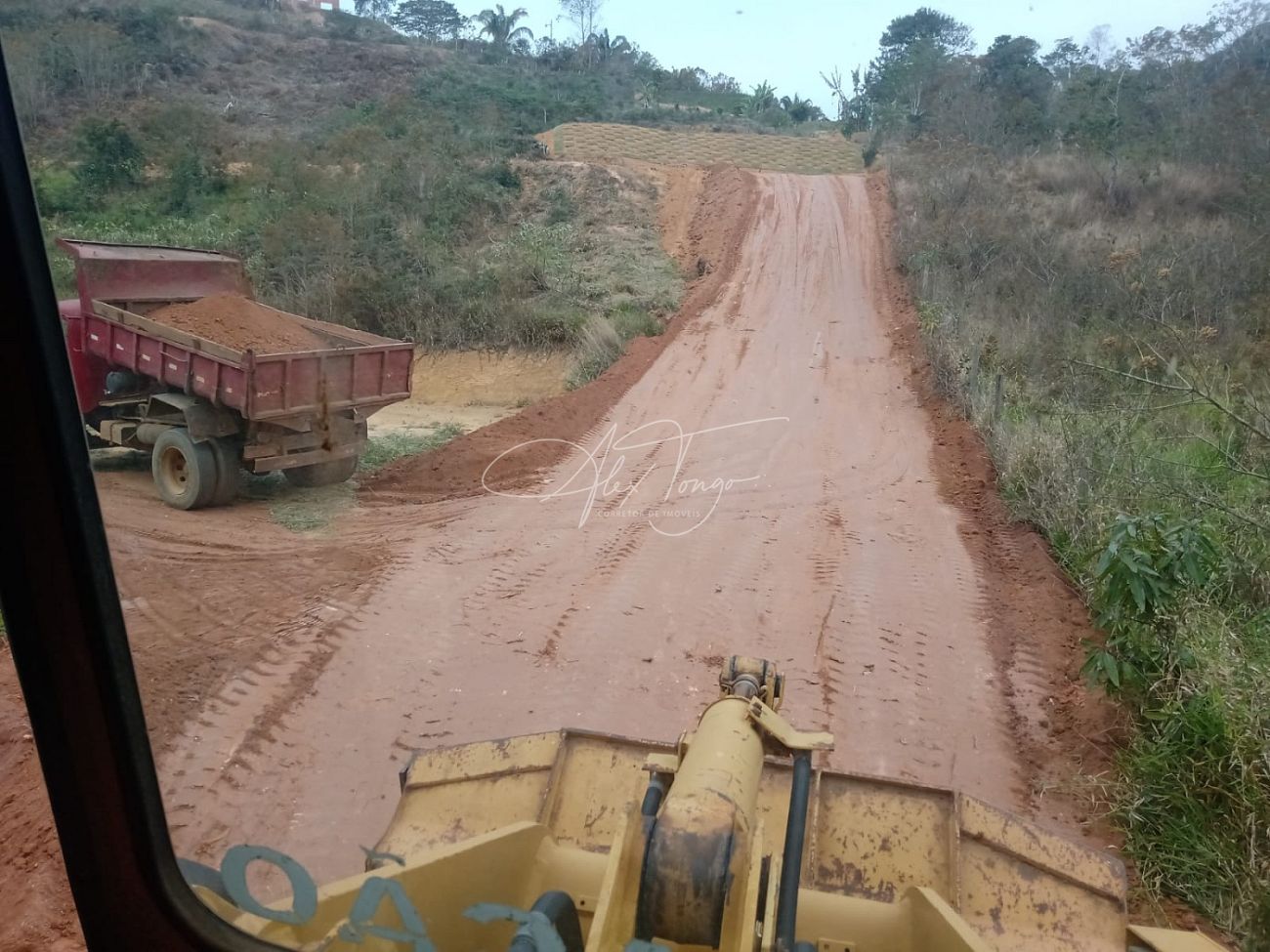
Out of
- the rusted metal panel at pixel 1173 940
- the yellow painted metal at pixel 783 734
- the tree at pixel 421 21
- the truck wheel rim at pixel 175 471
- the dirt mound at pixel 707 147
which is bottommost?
the truck wheel rim at pixel 175 471

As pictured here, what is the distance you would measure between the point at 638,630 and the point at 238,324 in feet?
14.8

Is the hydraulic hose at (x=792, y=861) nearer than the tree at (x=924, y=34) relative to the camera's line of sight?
Yes

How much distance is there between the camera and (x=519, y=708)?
509cm

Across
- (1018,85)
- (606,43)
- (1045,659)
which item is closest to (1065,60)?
(1018,85)

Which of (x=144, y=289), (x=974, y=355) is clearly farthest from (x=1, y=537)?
(x=974, y=355)

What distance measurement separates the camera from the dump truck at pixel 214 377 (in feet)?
25.2

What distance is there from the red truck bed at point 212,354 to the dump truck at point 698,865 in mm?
5272

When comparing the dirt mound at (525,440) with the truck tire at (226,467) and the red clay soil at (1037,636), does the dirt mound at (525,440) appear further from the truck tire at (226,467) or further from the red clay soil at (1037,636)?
the red clay soil at (1037,636)

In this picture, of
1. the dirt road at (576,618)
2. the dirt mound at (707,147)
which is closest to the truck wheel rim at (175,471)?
the dirt road at (576,618)

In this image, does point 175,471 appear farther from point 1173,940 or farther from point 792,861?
point 1173,940

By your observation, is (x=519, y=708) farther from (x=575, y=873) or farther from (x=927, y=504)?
(x=927, y=504)

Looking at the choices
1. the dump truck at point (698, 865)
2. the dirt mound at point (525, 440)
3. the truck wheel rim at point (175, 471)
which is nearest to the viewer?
the dump truck at point (698, 865)

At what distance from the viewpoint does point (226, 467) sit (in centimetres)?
813

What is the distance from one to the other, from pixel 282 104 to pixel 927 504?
13107 mm
